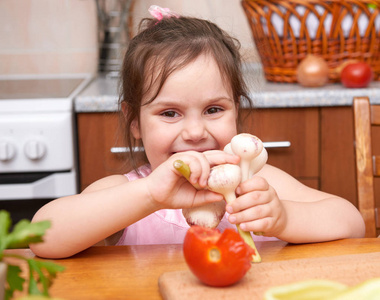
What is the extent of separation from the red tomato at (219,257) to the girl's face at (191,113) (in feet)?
1.39

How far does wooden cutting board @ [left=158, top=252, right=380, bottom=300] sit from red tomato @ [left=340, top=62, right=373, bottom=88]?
1.10 meters

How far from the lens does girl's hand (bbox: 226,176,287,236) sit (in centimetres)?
78

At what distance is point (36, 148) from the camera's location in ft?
5.27

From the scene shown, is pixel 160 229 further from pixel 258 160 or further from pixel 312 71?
pixel 312 71

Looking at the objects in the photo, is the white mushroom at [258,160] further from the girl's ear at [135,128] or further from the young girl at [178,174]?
the girl's ear at [135,128]

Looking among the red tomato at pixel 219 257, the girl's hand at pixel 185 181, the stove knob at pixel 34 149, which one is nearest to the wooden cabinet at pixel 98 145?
the stove knob at pixel 34 149

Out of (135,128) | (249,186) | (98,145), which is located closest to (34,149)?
(98,145)

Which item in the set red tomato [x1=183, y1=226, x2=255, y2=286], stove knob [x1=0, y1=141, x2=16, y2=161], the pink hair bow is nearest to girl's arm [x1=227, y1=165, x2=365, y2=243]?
red tomato [x1=183, y1=226, x2=255, y2=286]

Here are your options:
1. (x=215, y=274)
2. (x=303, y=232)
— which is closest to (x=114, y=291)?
(x=215, y=274)

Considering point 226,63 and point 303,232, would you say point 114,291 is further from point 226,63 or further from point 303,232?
point 226,63

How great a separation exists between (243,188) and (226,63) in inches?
17.1

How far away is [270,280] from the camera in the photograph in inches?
25.8

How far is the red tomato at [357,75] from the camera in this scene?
176 centimetres

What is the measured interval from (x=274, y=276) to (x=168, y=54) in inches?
22.4
